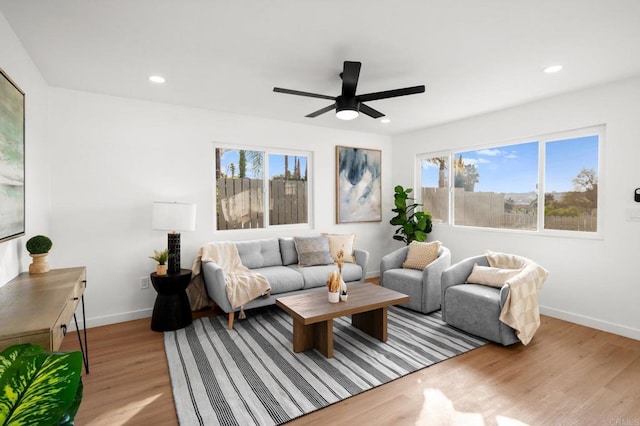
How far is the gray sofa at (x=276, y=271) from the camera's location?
11.6 ft

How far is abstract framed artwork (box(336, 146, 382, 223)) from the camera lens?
5344 mm

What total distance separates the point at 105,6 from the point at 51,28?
578 millimetres

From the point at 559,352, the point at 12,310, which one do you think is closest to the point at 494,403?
the point at 559,352

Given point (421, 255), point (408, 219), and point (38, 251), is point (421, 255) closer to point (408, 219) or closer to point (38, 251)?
point (408, 219)

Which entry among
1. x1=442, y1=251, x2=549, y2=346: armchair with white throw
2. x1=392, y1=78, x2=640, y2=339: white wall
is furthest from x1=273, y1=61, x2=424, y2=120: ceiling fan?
x1=392, y1=78, x2=640, y2=339: white wall

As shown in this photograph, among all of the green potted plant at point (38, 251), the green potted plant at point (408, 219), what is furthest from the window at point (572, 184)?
the green potted plant at point (38, 251)

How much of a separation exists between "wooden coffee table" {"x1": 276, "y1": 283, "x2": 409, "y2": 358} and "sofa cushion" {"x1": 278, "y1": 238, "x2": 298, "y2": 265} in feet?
3.94

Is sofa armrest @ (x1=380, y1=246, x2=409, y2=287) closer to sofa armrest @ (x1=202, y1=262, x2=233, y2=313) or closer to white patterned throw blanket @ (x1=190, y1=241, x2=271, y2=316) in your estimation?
white patterned throw blanket @ (x1=190, y1=241, x2=271, y2=316)

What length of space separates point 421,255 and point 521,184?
158cm

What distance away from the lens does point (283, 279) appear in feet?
12.6

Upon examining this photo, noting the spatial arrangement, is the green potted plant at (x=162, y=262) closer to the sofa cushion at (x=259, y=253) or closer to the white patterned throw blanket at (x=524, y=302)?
the sofa cushion at (x=259, y=253)

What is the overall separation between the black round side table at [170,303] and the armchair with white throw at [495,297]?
277 centimetres

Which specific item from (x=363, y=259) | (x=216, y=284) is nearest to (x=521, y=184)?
(x=363, y=259)

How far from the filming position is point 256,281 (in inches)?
141
